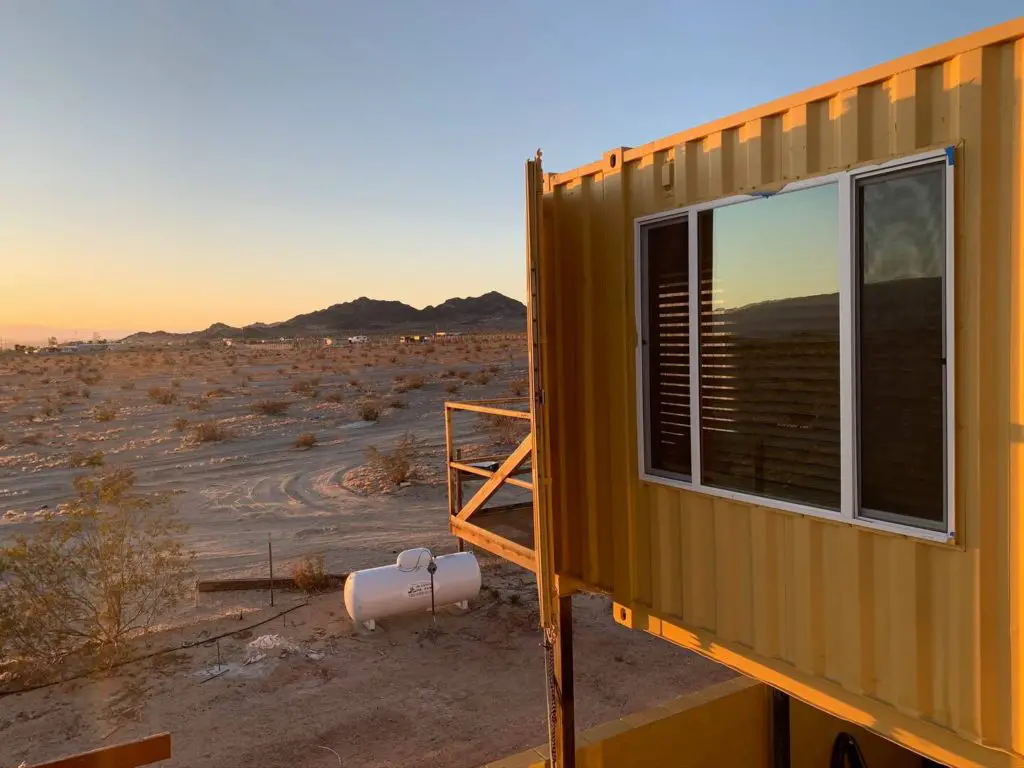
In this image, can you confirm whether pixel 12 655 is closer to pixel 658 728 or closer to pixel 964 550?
pixel 658 728

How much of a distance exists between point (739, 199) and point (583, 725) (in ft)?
21.8

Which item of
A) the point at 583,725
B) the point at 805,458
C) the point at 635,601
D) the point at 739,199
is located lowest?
the point at 583,725

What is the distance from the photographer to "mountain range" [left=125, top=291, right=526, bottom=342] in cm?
14449

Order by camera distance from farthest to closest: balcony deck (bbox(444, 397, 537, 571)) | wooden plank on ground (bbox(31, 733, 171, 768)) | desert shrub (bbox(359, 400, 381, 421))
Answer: desert shrub (bbox(359, 400, 381, 421))
balcony deck (bbox(444, 397, 537, 571))
wooden plank on ground (bbox(31, 733, 171, 768))

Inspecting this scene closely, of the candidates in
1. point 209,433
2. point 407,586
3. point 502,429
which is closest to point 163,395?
point 209,433

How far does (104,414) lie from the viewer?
27.9 meters


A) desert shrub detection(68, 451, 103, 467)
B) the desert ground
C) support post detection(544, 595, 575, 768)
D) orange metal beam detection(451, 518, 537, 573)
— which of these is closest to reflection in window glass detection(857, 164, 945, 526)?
support post detection(544, 595, 575, 768)

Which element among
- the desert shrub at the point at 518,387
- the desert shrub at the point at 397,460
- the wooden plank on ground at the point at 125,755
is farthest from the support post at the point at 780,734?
the desert shrub at the point at 518,387

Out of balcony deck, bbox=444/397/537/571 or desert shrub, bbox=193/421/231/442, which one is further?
desert shrub, bbox=193/421/231/442

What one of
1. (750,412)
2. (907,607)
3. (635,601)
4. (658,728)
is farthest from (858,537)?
(658,728)

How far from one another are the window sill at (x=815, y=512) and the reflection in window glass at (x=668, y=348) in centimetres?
8

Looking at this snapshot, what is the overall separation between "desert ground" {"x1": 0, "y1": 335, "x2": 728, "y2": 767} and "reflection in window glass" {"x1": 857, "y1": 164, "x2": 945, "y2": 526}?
5.95 metres

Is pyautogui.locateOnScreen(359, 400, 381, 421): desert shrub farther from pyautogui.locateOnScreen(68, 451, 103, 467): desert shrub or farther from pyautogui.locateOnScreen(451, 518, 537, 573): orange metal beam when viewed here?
pyautogui.locateOnScreen(451, 518, 537, 573): orange metal beam

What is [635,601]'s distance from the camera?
448 centimetres
